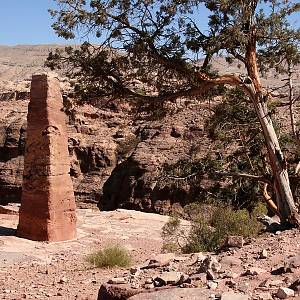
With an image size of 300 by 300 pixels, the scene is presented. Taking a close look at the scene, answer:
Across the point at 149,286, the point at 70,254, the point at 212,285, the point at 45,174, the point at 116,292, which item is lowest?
the point at 70,254

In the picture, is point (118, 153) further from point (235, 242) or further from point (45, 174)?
point (235, 242)

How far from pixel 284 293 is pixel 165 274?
203cm

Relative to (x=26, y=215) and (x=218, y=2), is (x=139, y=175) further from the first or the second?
(x=218, y=2)

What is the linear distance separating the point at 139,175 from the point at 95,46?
23010 millimetres

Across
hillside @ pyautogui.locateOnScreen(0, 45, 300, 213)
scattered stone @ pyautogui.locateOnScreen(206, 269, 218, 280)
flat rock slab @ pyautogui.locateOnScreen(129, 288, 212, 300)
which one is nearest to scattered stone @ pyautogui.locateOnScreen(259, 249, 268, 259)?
scattered stone @ pyautogui.locateOnScreen(206, 269, 218, 280)

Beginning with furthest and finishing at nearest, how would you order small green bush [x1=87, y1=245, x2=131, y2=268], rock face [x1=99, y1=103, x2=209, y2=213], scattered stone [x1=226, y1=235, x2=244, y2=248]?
1. rock face [x1=99, y1=103, x2=209, y2=213]
2. small green bush [x1=87, y1=245, x2=131, y2=268]
3. scattered stone [x1=226, y1=235, x2=244, y2=248]

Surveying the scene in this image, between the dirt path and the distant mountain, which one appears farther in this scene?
the distant mountain

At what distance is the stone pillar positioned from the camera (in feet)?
57.8

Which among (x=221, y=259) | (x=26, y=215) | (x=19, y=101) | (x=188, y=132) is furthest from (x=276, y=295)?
(x=19, y=101)

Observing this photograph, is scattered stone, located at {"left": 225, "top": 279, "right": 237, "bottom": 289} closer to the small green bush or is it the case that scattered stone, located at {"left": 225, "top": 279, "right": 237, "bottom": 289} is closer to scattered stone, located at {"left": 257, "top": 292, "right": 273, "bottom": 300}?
scattered stone, located at {"left": 257, "top": 292, "right": 273, "bottom": 300}

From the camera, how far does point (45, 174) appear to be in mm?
17844

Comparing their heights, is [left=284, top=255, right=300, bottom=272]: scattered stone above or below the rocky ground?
above

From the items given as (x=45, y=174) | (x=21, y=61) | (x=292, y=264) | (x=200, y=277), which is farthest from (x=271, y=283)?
(x=21, y=61)

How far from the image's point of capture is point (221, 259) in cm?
750
